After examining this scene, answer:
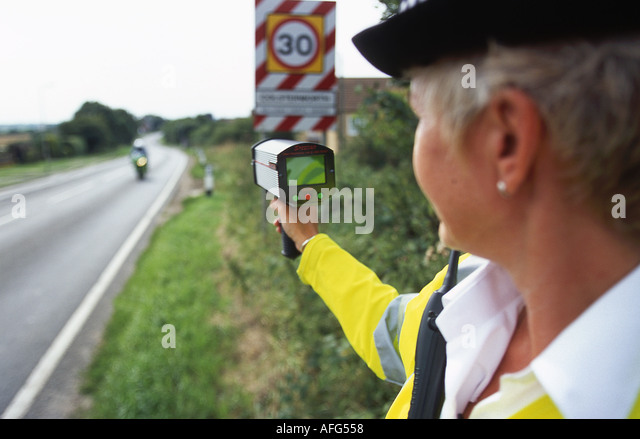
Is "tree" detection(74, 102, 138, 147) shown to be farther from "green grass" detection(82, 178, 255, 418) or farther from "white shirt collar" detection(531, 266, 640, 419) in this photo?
"white shirt collar" detection(531, 266, 640, 419)

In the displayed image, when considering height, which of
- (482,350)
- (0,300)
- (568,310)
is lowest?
(0,300)

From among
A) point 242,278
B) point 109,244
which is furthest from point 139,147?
point 242,278

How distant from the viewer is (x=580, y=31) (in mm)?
569

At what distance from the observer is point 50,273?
663 centimetres

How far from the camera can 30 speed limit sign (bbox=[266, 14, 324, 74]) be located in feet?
10.5

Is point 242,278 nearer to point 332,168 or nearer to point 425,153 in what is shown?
point 332,168

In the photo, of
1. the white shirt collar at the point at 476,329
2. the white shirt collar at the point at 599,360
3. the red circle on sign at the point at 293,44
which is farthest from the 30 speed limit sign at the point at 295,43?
the white shirt collar at the point at 599,360

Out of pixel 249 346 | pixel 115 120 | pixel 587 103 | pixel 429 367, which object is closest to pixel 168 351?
pixel 249 346

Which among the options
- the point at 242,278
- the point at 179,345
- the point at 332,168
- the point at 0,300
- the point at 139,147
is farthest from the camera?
the point at 139,147

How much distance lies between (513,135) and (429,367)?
20.6 inches

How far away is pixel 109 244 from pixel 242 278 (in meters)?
4.92

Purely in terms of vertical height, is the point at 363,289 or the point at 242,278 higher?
the point at 363,289

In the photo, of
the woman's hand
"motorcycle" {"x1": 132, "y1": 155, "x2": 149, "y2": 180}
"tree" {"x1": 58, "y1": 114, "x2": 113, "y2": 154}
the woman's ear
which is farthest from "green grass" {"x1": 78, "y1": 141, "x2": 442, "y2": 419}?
"tree" {"x1": 58, "y1": 114, "x2": 113, "y2": 154}

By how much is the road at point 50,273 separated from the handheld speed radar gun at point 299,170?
3.08 metres
